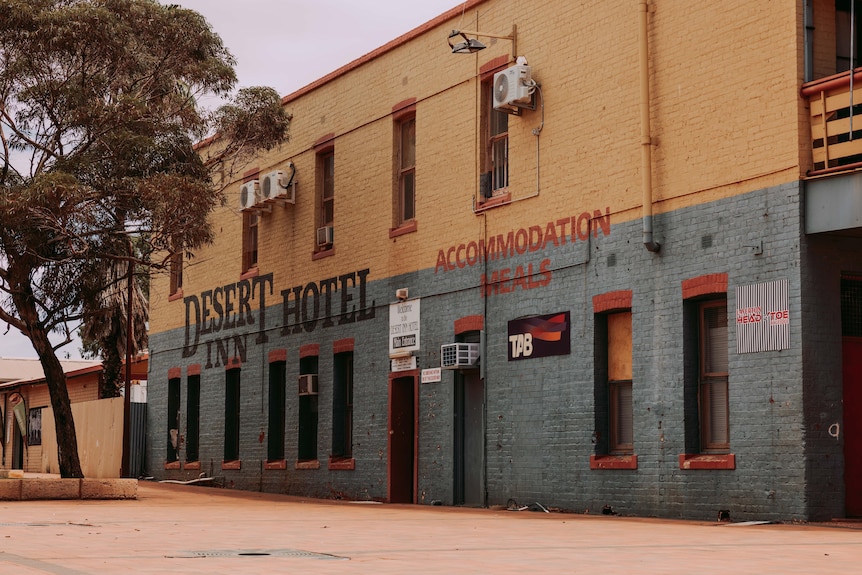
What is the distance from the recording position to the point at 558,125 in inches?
790

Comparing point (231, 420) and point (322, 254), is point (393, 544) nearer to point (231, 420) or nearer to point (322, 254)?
point (322, 254)

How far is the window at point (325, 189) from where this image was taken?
2695cm

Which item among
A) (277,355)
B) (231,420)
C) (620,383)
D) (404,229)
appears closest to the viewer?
(620,383)

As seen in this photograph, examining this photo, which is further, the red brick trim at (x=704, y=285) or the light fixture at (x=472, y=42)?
the light fixture at (x=472, y=42)

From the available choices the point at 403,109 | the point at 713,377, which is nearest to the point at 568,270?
the point at 713,377

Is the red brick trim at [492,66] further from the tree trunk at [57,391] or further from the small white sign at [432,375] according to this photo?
the tree trunk at [57,391]

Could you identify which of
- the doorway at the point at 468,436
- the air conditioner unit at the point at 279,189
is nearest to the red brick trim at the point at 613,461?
the doorway at the point at 468,436

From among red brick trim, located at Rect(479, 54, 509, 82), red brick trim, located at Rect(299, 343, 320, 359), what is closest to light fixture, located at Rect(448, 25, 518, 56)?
red brick trim, located at Rect(479, 54, 509, 82)

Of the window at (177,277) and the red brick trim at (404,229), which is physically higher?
the window at (177,277)

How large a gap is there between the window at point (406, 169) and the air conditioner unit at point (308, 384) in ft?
13.0

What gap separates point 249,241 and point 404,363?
26.0 feet

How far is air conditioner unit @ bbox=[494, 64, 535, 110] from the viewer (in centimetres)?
2019

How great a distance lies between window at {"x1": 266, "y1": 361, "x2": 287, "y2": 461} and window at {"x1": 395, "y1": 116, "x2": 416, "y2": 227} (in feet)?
17.6

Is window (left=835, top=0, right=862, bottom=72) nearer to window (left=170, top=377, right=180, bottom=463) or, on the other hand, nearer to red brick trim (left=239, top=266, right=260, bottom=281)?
red brick trim (left=239, top=266, right=260, bottom=281)
